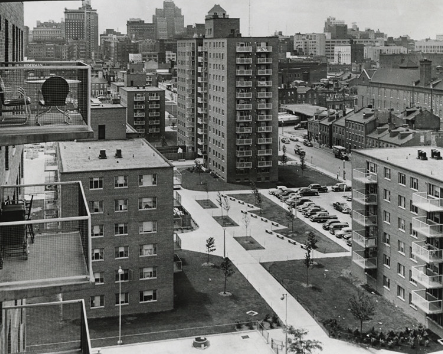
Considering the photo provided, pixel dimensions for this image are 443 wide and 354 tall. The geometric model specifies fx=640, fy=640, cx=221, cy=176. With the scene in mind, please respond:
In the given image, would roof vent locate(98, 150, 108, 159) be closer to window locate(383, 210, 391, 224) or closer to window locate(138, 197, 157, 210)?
window locate(138, 197, 157, 210)

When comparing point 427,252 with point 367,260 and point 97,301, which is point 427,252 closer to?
point 367,260

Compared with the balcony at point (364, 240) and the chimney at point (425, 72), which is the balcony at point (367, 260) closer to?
the balcony at point (364, 240)

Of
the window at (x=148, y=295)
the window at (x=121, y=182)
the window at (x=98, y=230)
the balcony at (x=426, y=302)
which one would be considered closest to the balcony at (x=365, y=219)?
the balcony at (x=426, y=302)

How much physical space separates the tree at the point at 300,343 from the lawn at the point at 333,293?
138 inches

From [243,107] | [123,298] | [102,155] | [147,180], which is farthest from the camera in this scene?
[243,107]

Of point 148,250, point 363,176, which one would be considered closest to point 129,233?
point 148,250

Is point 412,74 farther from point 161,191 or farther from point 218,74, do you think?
point 161,191

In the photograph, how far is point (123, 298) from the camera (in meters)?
42.0

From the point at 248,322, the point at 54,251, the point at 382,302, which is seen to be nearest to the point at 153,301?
the point at 248,322

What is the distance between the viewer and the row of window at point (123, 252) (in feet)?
136

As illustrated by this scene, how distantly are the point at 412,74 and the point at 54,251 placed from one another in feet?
395

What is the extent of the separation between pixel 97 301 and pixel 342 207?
1398 inches

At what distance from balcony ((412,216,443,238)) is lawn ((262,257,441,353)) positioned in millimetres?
5952

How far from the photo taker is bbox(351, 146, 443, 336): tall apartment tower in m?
38.2
